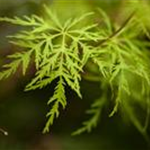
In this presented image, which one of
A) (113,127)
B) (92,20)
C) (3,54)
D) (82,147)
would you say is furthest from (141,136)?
(3,54)

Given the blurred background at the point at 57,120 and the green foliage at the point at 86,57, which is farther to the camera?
the blurred background at the point at 57,120

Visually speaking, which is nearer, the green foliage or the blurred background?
the green foliage

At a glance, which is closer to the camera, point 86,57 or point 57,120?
point 86,57

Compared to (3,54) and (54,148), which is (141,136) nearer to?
(54,148)
